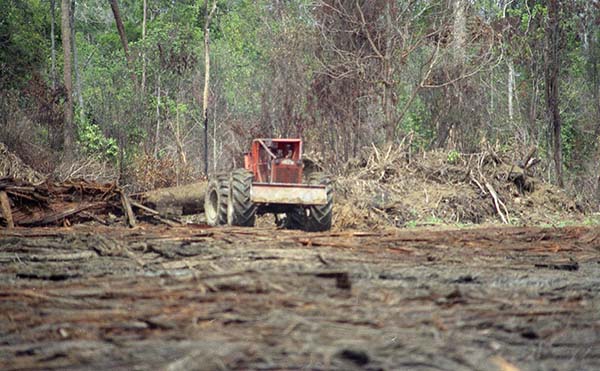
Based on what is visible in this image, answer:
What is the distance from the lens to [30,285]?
6.95 m

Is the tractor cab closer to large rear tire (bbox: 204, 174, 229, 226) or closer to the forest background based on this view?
large rear tire (bbox: 204, 174, 229, 226)

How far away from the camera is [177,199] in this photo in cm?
1925

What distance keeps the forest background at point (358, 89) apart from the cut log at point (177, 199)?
249 inches

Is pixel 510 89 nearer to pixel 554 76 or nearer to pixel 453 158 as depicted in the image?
pixel 554 76

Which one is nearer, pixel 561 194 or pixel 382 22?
pixel 561 194

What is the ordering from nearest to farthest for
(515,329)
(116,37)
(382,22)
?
(515,329) < (382,22) < (116,37)

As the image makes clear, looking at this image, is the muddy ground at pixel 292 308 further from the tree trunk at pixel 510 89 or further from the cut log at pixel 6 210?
the tree trunk at pixel 510 89

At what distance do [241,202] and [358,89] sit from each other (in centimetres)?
1403

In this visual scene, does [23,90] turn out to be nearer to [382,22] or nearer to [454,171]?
[382,22]

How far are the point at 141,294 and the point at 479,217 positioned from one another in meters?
16.1

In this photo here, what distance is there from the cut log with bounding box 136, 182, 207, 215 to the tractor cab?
1615 millimetres

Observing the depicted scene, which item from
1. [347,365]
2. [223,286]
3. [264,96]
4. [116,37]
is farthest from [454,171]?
[116,37]

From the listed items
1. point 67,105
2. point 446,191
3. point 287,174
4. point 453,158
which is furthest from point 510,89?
point 287,174

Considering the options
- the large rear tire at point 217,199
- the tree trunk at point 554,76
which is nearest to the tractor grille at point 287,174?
the large rear tire at point 217,199
